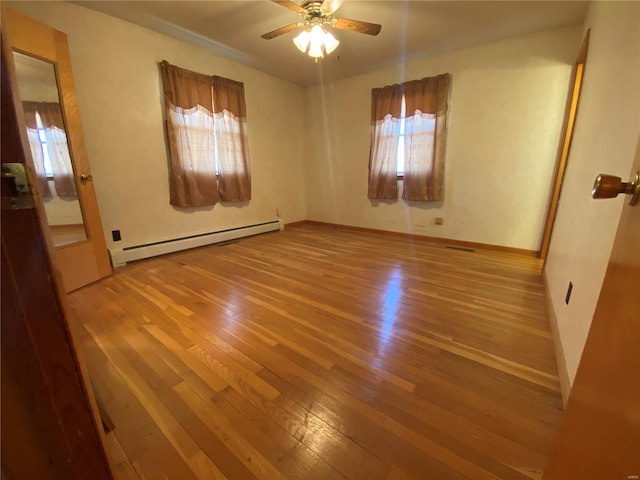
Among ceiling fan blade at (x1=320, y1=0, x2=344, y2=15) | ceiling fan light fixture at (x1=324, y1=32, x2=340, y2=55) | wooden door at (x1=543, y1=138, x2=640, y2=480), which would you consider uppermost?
ceiling fan blade at (x1=320, y1=0, x2=344, y2=15)

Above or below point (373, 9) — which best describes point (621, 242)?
below

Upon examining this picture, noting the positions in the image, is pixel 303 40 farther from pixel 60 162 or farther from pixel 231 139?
pixel 60 162

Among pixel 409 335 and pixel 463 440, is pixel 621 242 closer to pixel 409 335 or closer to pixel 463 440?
pixel 463 440

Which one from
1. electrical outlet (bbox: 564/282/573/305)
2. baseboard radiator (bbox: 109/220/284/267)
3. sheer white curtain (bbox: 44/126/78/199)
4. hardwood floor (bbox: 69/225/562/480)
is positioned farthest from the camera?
baseboard radiator (bbox: 109/220/284/267)

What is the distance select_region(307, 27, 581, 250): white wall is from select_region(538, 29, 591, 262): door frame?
79mm

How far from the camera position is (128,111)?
275 centimetres

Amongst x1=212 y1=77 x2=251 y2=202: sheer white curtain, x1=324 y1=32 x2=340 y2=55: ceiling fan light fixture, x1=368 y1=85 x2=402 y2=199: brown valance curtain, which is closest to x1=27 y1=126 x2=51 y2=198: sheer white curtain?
x1=212 y1=77 x2=251 y2=202: sheer white curtain

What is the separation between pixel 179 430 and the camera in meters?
1.02

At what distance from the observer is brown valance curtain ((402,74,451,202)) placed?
3355mm

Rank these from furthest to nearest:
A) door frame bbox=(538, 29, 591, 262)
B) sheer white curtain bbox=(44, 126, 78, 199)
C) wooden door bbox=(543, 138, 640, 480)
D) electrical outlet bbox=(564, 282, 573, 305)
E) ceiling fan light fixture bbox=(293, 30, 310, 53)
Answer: door frame bbox=(538, 29, 591, 262)
ceiling fan light fixture bbox=(293, 30, 310, 53)
sheer white curtain bbox=(44, 126, 78, 199)
electrical outlet bbox=(564, 282, 573, 305)
wooden door bbox=(543, 138, 640, 480)

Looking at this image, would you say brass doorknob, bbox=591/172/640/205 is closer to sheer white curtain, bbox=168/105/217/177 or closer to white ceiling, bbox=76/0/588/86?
white ceiling, bbox=76/0/588/86

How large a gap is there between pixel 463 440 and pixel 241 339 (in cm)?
117

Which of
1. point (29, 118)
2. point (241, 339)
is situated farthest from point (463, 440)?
point (29, 118)

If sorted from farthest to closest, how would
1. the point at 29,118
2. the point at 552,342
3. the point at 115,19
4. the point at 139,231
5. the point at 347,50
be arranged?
the point at 347,50
the point at 139,231
the point at 115,19
the point at 29,118
the point at 552,342
